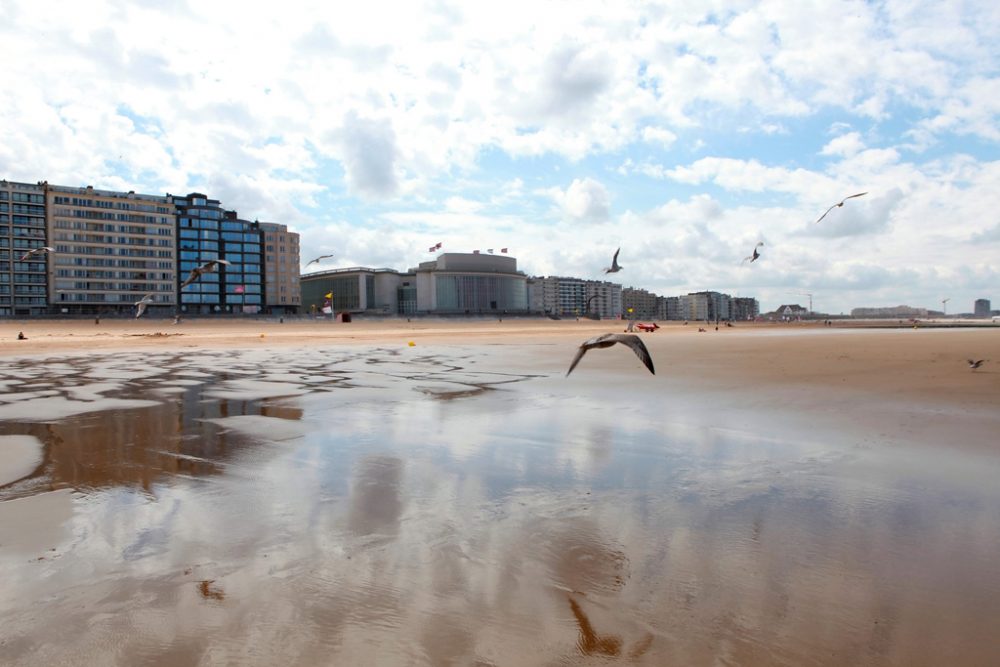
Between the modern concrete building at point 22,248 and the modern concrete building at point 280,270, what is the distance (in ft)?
149

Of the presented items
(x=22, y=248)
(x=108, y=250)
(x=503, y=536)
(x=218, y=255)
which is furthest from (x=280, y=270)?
(x=503, y=536)

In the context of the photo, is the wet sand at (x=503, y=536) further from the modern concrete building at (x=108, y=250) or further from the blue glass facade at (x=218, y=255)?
the blue glass facade at (x=218, y=255)

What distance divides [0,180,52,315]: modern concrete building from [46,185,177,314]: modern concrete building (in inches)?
60.1

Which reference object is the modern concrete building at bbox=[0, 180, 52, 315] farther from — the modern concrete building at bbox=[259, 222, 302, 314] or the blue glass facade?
the modern concrete building at bbox=[259, 222, 302, 314]

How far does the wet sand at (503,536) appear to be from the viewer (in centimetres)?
386

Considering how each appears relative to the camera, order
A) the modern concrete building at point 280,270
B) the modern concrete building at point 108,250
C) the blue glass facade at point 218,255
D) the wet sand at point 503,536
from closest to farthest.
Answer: the wet sand at point 503,536 < the modern concrete building at point 108,250 < the blue glass facade at point 218,255 < the modern concrete building at point 280,270

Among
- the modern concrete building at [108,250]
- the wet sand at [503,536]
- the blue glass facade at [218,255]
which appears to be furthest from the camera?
the blue glass facade at [218,255]

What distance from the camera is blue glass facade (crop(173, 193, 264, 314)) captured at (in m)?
139

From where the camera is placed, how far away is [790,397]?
48.1 ft

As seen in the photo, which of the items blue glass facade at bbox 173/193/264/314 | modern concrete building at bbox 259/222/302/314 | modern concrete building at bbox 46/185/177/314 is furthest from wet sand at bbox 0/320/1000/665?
modern concrete building at bbox 259/222/302/314

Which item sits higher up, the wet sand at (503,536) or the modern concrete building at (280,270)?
the modern concrete building at (280,270)

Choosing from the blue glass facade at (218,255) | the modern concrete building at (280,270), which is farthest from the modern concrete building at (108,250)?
the modern concrete building at (280,270)

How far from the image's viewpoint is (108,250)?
12756 centimetres

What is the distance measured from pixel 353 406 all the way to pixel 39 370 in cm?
1741
